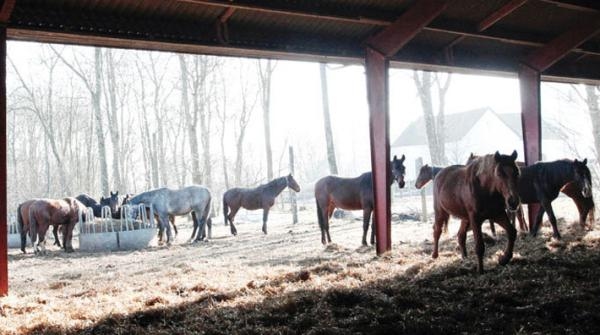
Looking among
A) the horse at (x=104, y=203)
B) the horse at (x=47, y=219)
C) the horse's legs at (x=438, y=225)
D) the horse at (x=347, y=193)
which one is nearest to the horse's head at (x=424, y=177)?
the horse at (x=347, y=193)

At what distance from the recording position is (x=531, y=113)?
11516 millimetres

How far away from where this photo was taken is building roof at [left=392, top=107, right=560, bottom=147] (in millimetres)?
48906

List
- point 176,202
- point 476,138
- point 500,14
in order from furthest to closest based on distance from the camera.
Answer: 1. point 476,138
2. point 176,202
3. point 500,14

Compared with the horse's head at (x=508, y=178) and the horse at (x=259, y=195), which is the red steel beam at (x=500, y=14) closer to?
the horse's head at (x=508, y=178)

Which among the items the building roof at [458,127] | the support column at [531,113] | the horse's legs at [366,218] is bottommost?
the horse's legs at [366,218]

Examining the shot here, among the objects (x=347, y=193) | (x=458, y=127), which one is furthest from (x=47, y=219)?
(x=458, y=127)

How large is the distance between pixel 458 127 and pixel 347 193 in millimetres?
41738

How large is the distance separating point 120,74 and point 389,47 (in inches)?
1106

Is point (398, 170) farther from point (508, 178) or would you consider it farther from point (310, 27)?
point (508, 178)

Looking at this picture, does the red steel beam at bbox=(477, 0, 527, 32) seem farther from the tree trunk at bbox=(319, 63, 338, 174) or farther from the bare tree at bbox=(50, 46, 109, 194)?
the bare tree at bbox=(50, 46, 109, 194)

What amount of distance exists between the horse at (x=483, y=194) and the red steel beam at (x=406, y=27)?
265 centimetres

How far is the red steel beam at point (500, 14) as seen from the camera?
931cm

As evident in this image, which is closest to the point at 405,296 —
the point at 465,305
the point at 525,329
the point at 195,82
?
the point at 465,305

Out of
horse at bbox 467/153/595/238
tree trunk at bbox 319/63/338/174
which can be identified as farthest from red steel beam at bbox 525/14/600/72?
tree trunk at bbox 319/63/338/174
